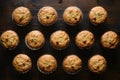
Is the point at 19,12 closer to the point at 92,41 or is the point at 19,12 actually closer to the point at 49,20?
the point at 49,20

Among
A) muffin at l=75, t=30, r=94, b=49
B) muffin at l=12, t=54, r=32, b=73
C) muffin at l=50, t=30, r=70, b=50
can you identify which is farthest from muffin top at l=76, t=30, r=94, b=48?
muffin at l=12, t=54, r=32, b=73

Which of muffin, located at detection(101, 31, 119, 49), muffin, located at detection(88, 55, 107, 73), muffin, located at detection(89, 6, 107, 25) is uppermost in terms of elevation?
muffin, located at detection(89, 6, 107, 25)

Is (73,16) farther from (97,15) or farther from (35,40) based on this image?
(35,40)

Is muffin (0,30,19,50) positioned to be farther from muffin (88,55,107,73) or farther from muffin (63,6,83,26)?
muffin (88,55,107,73)

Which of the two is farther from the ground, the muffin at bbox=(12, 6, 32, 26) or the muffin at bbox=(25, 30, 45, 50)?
the muffin at bbox=(12, 6, 32, 26)

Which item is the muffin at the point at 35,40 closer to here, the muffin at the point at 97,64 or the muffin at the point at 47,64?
the muffin at the point at 47,64

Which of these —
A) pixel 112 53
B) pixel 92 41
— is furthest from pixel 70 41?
pixel 112 53

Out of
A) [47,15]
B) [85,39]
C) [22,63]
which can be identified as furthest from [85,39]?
[22,63]
